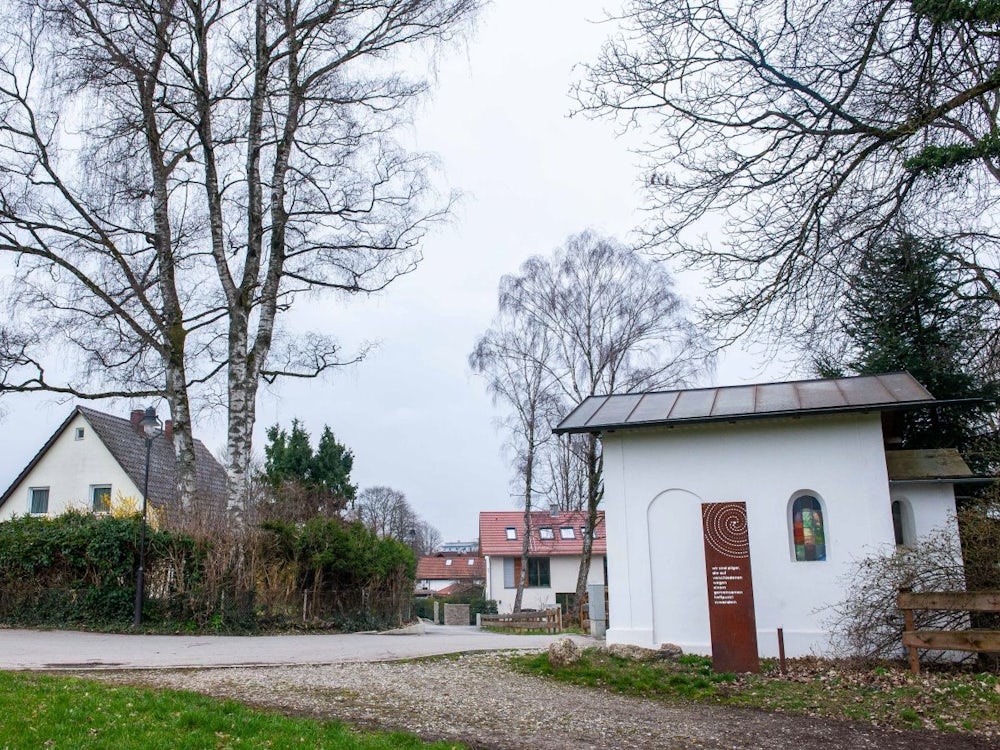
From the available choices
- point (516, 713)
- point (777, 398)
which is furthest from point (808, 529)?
point (516, 713)

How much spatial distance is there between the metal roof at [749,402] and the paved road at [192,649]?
516 cm

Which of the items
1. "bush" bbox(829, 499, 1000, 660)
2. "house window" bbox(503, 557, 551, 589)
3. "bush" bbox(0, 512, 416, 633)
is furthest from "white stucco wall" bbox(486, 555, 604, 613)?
"bush" bbox(829, 499, 1000, 660)

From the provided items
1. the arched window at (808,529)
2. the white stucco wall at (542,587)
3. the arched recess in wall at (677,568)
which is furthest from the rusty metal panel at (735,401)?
the white stucco wall at (542,587)

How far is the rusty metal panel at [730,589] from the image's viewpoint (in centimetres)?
1167

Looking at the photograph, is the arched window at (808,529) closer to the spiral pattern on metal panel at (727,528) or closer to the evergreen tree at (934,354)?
the spiral pattern on metal panel at (727,528)

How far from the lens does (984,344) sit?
45.2 ft

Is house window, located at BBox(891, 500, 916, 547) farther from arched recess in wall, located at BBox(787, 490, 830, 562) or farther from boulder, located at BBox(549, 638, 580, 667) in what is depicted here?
boulder, located at BBox(549, 638, 580, 667)

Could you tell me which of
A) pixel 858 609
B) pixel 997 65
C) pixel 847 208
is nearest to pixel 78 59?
pixel 847 208

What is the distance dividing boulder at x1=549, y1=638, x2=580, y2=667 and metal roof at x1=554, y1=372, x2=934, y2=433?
3.73 metres

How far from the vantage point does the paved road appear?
1181 cm

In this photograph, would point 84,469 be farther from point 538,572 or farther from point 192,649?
point 538,572

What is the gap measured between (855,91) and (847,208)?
4.27ft

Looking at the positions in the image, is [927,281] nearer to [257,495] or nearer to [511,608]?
[257,495]

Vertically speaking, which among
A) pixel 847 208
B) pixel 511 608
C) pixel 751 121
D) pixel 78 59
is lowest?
pixel 511 608
